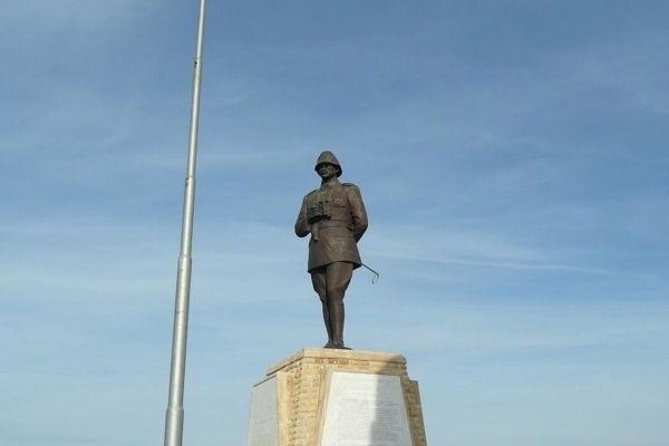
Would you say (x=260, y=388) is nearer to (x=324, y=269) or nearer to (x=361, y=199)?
(x=324, y=269)

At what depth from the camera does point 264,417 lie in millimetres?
12867

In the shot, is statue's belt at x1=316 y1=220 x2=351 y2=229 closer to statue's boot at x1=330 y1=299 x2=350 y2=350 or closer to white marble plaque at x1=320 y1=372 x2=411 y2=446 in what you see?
statue's boot at x1=330 y1=299 x2=350 y2=350

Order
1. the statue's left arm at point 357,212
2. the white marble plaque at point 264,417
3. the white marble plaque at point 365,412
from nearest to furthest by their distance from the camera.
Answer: the white marble plaque at point 365,412 → the white marble plaque at point 264,417 → the statue's left arm at point 357,212

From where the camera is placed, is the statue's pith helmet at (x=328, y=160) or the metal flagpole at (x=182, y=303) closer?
the metal flagpole at (x=182, y=303)

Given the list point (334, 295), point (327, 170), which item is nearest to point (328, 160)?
point (327, 170)

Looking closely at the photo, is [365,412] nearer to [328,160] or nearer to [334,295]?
[334,295]

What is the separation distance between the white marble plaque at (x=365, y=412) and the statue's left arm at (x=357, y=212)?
247 cm

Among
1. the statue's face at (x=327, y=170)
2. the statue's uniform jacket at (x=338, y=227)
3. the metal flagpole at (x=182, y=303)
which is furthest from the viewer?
the statue's face at (x=327, y=170)

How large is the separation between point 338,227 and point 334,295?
114cm

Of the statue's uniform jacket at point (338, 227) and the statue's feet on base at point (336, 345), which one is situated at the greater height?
the statue's uniform jacket at point (338, 227)

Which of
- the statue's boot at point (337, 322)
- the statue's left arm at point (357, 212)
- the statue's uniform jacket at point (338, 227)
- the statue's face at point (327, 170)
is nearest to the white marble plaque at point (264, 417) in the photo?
the statue's boot at point (337, 322)

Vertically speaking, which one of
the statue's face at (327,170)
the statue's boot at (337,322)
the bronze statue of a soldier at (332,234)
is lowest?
the statue's boot at (337,322)

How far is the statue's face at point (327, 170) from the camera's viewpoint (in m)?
13.6

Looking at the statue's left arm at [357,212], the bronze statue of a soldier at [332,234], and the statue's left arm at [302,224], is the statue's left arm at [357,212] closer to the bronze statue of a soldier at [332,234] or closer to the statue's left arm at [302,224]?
the bronze statue of a soldier at [332,234]
